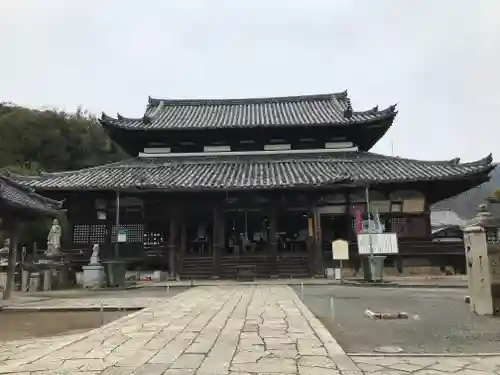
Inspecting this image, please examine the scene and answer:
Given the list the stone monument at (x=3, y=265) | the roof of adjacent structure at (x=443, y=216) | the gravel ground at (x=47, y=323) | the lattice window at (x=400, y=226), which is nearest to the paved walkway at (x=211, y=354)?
the gravel ground at (x=47, y=323)

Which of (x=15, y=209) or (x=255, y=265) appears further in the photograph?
(x=255, y=265)

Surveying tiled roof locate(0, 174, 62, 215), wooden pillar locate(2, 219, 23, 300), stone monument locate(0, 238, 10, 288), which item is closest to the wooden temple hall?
stone monument locate(0, 238, 10, 288)

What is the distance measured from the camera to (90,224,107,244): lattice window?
66.4ft

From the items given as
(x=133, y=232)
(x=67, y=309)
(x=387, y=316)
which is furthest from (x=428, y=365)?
(x=133, y=232)

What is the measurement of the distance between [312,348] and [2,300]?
10.5 metres

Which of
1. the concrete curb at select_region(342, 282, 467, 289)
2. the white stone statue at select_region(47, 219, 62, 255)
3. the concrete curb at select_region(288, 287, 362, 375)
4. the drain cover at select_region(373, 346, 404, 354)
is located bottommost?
the concrete curb at select_region(342, 282, 467, 289)

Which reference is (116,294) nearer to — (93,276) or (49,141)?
(93,276)

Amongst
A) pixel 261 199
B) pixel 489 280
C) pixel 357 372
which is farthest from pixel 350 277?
pixel 357 372

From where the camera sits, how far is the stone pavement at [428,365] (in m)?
4.35

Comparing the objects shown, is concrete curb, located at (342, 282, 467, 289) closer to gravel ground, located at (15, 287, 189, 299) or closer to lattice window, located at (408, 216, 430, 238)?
lattice window, located at (408, 216, 430, 238)

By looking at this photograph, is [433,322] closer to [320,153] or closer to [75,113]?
[320,153]

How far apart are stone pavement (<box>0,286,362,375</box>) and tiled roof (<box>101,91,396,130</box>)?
661 inches

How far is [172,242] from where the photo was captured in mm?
19406

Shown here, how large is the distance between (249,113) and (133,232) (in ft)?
35.2
